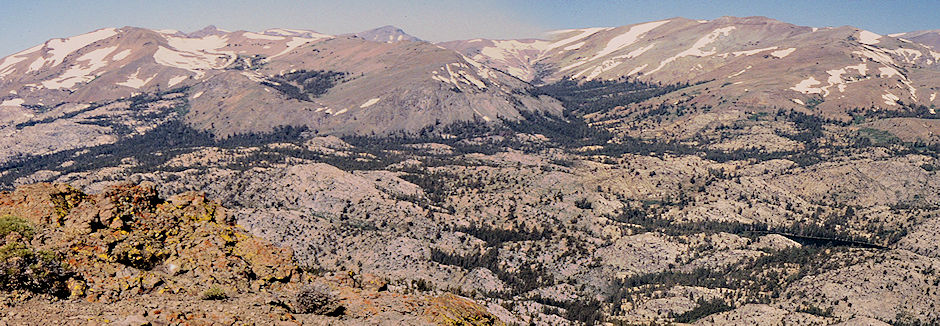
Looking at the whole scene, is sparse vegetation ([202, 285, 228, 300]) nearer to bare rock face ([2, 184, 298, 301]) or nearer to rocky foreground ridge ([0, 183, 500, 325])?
rocky foreground ridge ([0, 183, 500, 325])

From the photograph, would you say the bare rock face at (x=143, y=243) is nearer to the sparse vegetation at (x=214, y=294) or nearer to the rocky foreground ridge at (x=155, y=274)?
the rocky foreground ridge at (x=155, y=274)

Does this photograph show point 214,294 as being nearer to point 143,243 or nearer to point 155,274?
point 155,274

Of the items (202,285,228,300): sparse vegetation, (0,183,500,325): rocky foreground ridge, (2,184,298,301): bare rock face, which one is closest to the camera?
(0,183,500,325): rocky foreground ridge

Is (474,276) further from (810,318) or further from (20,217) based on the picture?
(20,217)

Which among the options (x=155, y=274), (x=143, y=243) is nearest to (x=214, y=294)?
(x=155, y=274)

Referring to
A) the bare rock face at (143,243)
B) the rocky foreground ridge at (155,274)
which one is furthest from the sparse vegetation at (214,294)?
the bare rock face at (143,243)

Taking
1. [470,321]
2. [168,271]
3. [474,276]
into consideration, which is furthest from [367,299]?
[474,276]

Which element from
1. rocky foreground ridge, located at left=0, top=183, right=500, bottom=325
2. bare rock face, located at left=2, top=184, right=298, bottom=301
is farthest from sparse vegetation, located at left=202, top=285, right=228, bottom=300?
bare rock face, located at left=2, top=184, right=298, bottom=301

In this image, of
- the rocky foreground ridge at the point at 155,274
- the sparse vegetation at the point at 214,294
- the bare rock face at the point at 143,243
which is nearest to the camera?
the rocky foreground ridge at the point at 155,274
